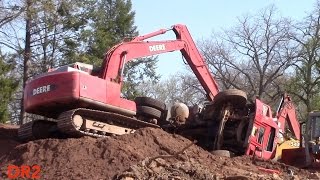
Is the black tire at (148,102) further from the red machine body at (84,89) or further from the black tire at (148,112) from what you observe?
the red machine body at (84,89)

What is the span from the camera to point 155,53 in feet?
47.1

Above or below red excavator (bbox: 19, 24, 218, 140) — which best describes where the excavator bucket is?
below

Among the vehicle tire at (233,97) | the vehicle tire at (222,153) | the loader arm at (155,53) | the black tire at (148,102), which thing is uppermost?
the loader arm at (155,53)

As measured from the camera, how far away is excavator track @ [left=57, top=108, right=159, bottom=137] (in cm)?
1109

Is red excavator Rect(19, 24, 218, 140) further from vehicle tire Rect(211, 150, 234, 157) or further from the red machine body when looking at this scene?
vehicle tire Rect(211, 150, 234, 157)

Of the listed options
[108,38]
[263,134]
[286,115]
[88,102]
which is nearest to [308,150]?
[263,134]

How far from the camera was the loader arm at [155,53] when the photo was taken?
12375 millimetres

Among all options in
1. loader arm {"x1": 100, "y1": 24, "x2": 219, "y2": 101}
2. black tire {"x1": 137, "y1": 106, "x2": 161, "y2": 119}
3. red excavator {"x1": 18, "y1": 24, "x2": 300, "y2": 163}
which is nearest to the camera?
red excavator {"x1": 18, "y1": 24, "x2": 300, "y2": 163}

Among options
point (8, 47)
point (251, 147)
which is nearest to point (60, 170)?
point (251, 147)

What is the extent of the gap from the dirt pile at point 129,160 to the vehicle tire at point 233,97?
8.78 ft

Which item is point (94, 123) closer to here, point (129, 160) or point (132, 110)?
point (132, 110)

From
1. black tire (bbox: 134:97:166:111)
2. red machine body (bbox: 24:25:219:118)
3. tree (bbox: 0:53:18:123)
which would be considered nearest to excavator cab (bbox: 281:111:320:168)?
black tire (bbox: 134:97:166:111)

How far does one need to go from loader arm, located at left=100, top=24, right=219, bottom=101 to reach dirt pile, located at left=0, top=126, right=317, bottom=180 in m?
2.11

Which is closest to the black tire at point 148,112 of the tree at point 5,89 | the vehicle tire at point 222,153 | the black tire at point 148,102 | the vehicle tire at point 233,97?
the black tire at point 148,102
